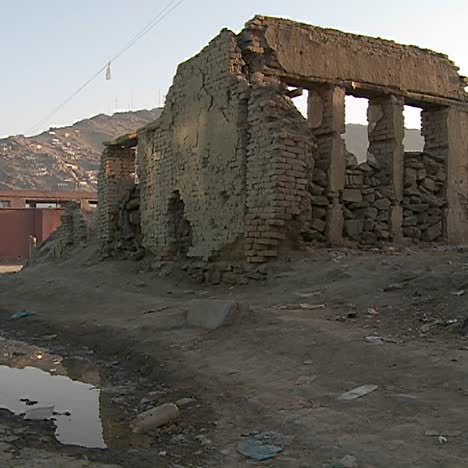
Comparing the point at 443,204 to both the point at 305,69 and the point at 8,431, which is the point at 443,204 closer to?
the point at 305,69

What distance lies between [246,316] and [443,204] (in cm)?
→ 733

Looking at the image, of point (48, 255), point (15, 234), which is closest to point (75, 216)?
point (48, 255)

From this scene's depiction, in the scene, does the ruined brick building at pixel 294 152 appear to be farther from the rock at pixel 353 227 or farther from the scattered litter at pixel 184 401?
the scattered litter at pixel 184 401

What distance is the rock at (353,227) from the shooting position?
1138cm

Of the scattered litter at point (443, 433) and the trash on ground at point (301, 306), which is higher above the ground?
the trash on ground at point (301, 306)

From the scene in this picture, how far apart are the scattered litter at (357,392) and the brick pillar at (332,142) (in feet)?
21.6

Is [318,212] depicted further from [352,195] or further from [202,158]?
[202,158]

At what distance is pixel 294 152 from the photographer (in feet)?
32.9

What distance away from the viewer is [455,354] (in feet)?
16.1

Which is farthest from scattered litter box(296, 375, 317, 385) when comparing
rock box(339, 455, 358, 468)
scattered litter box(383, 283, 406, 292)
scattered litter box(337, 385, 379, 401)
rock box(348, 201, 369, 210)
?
rock box(348, 201, 369, 210)

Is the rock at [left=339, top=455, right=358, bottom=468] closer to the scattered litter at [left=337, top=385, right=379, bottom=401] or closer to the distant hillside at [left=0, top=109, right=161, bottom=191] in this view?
the scattered litter at [left=337, top=385, right=379, bottom=401]

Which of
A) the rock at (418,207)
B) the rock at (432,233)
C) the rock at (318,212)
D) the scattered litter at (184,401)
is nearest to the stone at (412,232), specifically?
the rock at (432,233)

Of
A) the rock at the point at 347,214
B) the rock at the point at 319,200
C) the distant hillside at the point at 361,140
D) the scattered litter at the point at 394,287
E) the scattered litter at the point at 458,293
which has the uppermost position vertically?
the distant hillside at the point at 361,140

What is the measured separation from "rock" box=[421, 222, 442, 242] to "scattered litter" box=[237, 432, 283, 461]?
31.2 feet
